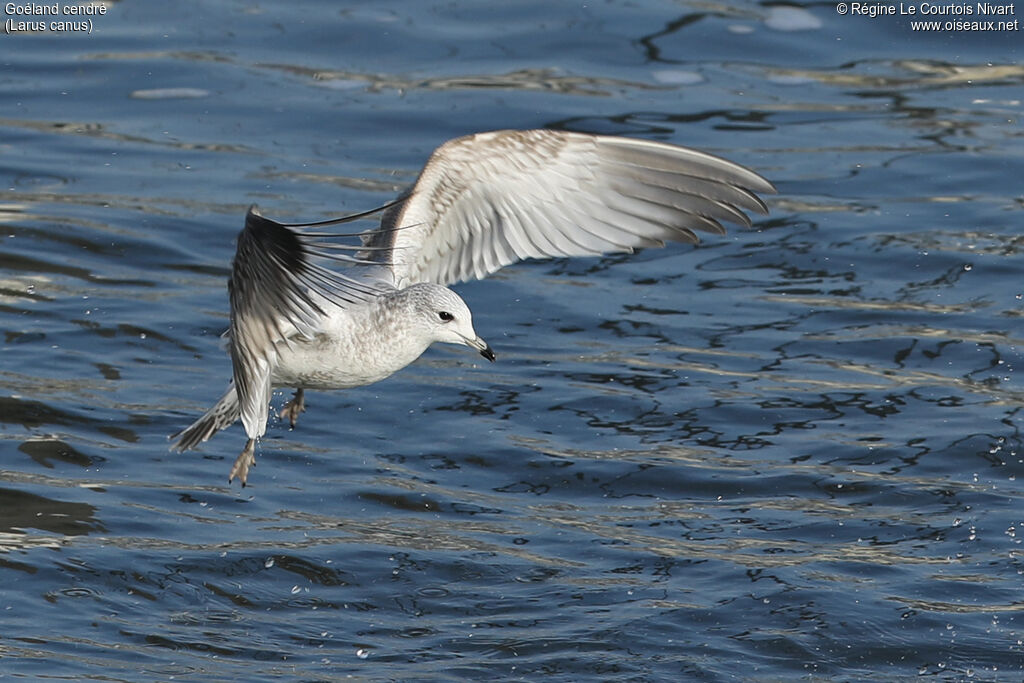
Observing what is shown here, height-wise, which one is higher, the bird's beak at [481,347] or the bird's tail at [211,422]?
the bird's beak at [481,347]

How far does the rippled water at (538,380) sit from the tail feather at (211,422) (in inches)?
23.2

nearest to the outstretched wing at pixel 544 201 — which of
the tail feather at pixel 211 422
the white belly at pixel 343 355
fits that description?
the white belly at pixel 343 355

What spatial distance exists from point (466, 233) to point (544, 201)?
0.33m

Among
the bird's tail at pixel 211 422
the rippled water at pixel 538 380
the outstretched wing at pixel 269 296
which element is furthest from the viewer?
the rippled water at pixel 538 380

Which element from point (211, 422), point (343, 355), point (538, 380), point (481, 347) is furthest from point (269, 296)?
point (538, 380)

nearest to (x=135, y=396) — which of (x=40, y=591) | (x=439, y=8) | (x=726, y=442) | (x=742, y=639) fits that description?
(x=40, y=591)

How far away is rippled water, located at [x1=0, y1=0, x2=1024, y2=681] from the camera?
21.4 ft

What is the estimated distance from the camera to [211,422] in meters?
6.46

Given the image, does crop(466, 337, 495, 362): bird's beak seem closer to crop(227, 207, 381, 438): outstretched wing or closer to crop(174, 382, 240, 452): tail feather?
crop(227, 207, 381, 438): outstretched wing

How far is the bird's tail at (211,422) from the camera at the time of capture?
252 inches

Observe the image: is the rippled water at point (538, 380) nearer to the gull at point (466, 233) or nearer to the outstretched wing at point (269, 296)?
the gull at point (466, 233)

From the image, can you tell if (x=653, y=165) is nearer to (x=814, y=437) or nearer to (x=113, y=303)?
(x=814, y=437)

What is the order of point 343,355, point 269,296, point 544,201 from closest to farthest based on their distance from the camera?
1. point 269,296
2. point 343,355
3. point 544,201

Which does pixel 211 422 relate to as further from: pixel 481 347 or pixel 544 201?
pixel 544 201
